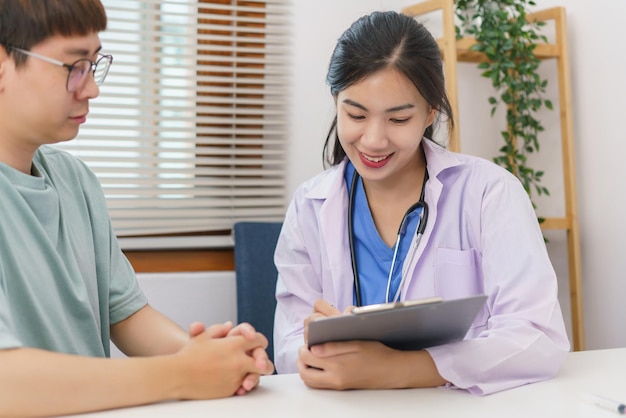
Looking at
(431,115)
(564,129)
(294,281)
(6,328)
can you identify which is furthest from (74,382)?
(564,129)

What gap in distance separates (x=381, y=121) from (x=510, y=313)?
0.43 meters

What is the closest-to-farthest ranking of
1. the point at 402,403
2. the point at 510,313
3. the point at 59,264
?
the point at 402,403 → the point at 59,264 → the point at 510,313

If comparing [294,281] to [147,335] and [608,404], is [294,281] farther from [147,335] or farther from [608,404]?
[608,404]

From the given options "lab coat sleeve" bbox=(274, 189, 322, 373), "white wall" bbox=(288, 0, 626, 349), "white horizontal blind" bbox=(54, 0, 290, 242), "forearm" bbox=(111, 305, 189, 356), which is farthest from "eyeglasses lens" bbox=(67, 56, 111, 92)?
"white wall" bbox=(288, 0, 626, 349)

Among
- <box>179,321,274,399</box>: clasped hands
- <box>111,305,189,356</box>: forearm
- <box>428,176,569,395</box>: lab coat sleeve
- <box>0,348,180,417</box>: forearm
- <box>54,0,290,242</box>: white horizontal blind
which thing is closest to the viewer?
<box>0,348,180,417</box>: forearm

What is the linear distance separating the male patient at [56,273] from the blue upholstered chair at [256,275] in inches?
40.6

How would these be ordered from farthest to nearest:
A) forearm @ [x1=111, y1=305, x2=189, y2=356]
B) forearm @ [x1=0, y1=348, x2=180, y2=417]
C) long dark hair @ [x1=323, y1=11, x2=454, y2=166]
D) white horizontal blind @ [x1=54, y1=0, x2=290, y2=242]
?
white horizontal blind @ [x1=54, y1=0, x2=290, y2=242]
long dark hair @ [x1=323, y1=11, x2=454, y2=166]
forearm @ [x1=111, y1=305, x2=189, y2=356]
forearm @ [x1=0, y1=348, x2=180, y2=417]

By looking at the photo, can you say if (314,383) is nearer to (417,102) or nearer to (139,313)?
(139,313)

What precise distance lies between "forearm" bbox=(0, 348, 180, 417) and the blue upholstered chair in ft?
4.25

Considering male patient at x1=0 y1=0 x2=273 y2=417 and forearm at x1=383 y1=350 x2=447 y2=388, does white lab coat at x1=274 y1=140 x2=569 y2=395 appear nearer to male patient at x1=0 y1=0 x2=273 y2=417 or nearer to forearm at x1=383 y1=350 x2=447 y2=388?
forearm at x1=383 y1=350 x2=447 y2=388

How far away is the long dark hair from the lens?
5.02 ft

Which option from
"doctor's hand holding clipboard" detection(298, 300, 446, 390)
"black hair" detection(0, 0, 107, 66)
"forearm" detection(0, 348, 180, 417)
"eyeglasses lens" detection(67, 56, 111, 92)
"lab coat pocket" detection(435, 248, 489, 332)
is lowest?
"doctor's hand holding clipboard" detection(298, 300, 446, 390)

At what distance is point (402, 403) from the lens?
1181 mm

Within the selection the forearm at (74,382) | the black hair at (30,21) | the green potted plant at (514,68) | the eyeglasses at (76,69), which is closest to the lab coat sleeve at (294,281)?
the forearm at (74,382)
